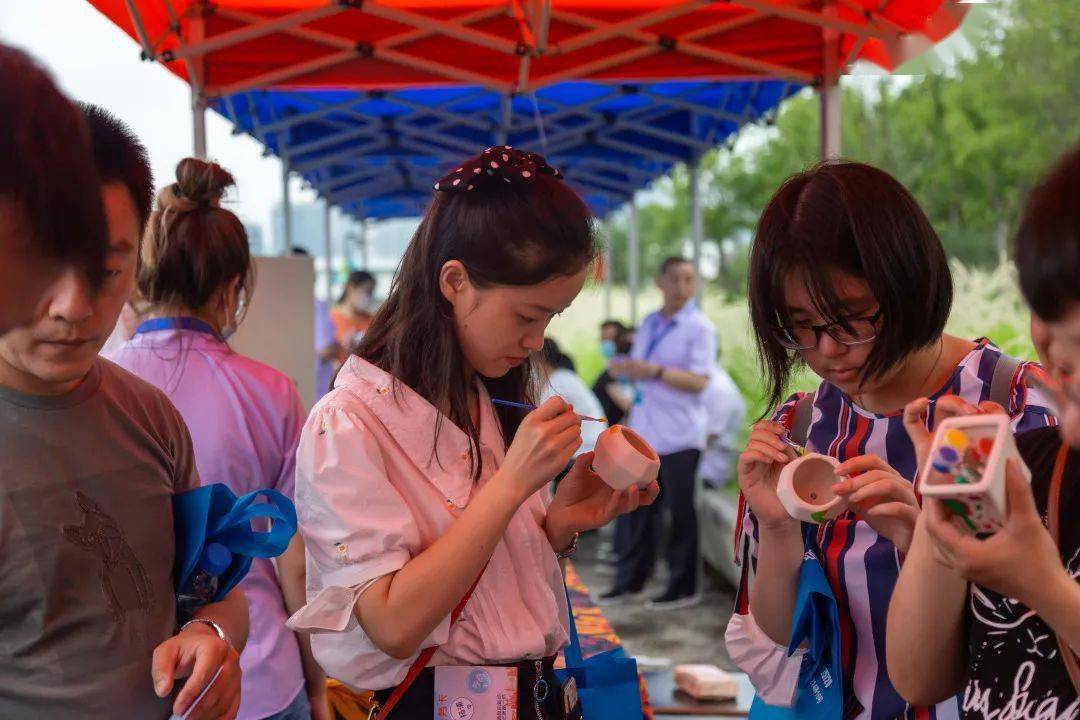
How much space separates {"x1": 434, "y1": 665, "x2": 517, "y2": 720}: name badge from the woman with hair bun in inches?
29.3

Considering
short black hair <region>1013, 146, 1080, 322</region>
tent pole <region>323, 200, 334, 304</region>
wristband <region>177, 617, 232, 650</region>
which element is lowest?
wristband <region>177, 617, 232, 650</region>

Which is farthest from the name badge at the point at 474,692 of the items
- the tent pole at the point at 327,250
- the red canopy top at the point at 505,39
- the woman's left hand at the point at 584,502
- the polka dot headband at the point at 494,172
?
the tent pole at the point at 327,250

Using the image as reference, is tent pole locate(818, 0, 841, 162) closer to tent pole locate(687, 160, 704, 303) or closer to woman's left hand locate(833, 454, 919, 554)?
woman's left hand locate(833, 454, 919, 554)

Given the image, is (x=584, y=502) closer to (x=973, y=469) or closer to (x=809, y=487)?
(x=809, y=487)

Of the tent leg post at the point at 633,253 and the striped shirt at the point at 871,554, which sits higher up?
the tent leg post at the point at 633,253

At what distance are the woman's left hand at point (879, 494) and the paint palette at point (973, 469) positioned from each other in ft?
1.11

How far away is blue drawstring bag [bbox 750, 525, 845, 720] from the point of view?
5.20 feet

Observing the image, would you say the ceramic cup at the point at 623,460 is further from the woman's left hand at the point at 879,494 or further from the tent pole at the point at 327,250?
the tent pole at the point at 327,250

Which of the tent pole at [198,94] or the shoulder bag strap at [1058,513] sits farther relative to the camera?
the tent pole at [198,94]

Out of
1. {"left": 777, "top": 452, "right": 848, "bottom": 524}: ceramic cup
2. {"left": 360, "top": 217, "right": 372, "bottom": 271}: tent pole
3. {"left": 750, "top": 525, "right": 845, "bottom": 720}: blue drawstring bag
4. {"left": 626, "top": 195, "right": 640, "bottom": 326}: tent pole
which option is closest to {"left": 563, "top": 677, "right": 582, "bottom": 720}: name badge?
{"left": 750, "top": 525, "right": 845, "bottom": 720}: blue drawstring bag

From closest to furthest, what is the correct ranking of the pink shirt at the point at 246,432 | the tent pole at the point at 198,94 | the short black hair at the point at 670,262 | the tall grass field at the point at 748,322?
the pink shirt at the point at 246,432
the tent pole at the point at 198,94
the tall grass field at the point at 748,322
the short black hair at the point at 670,262

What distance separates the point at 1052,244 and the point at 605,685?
1084mm

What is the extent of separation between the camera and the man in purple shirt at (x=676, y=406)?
6242 millimetres

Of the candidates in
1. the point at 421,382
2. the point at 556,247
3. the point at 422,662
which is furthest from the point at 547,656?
the point at 556,247
